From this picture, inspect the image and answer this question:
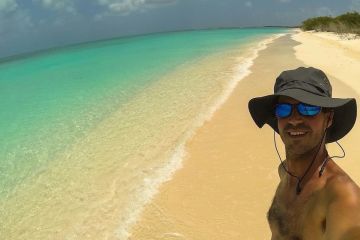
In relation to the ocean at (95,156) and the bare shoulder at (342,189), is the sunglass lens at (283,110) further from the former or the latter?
the ocean at (95,156)

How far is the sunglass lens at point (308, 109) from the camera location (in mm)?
1706

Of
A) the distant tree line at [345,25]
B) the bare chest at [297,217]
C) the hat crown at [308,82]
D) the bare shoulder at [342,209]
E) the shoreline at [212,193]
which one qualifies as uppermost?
the hat crown at [308,82]

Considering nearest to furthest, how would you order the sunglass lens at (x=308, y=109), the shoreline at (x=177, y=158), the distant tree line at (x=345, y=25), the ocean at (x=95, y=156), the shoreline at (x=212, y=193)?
1. the sunglass lens at (x=308, y=109)
2. the shoreline at (x=212, y=193)
3. the shoreline at (x=177, y=158)
4. the ocean at (x=95, y=156)
5. the distant tree line at (x=345, y=25)

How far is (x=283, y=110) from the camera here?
1834 mm

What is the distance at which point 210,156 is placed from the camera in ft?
19.7

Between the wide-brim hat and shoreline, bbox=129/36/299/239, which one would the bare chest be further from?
shoreline, bbox=129/36/299/239

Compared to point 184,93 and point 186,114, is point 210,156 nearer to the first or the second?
point 186,114

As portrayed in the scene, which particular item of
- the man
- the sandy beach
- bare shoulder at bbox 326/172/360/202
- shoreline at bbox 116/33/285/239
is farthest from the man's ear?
shoreline at bbox 116/33/285/239

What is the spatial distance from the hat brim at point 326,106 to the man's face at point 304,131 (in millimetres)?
75

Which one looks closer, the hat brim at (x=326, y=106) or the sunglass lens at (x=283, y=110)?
the hat brim at (x=326, y=106)

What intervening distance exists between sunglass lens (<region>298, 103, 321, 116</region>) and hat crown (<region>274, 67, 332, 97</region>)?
6 cm

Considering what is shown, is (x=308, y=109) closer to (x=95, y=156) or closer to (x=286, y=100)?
(x=286, y=100)

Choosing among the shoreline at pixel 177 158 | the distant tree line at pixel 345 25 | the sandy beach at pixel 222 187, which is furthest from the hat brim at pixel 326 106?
the distant tree line at pixel 345 25

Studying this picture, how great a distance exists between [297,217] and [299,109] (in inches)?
19.0
